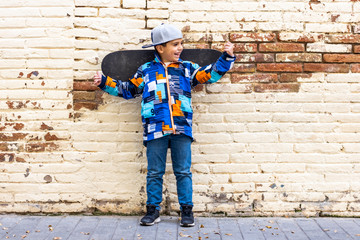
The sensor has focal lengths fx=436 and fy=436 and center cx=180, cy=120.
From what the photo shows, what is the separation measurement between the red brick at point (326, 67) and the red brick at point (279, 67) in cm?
8

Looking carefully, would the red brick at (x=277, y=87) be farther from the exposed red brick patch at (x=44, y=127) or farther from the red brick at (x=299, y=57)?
the exposed red brick patch at (x=44, y=127)

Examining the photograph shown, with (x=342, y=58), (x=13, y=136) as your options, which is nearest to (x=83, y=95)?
(x=13, y=136)

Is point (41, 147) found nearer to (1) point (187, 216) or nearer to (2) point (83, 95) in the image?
(2) point (83, 95)

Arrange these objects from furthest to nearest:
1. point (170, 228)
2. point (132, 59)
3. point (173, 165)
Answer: point (132, 59) → point (173, 165) → point (170, 228)

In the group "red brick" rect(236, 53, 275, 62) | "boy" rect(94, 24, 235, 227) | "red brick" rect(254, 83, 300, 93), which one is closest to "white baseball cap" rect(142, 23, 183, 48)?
"boy" rect(94, 24, 235, 227)

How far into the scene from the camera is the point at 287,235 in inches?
135

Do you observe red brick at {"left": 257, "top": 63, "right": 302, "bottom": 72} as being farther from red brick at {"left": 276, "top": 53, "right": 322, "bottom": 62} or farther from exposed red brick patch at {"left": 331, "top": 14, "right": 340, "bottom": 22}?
exposed red brick patch at {"left": 331, "top": 14, "right": 340, "bottom": 22}

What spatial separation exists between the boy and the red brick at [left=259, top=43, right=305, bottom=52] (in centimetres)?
55

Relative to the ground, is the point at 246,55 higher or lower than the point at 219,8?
lower

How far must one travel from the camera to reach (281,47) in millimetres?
3898

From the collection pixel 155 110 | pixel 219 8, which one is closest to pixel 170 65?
pixel 155 110

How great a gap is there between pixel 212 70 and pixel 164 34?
1.62 feet

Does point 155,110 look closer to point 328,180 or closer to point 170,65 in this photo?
point 170,65

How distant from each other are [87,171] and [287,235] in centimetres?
182
